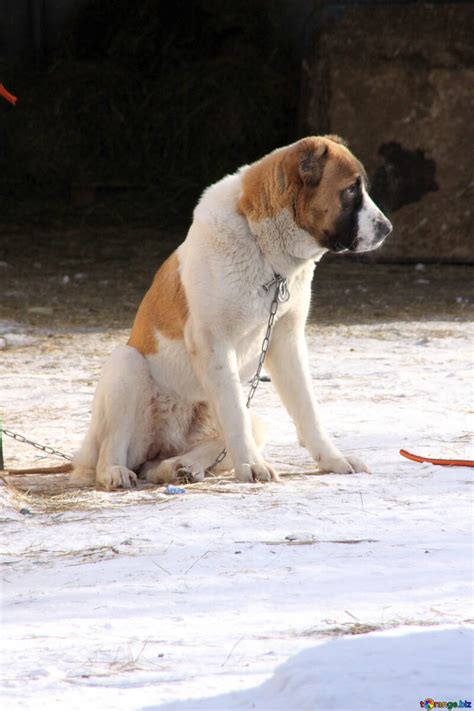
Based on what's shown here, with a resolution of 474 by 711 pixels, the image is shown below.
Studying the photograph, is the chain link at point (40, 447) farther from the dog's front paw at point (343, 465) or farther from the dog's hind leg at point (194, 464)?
the dog's front paw at point (343, 465)

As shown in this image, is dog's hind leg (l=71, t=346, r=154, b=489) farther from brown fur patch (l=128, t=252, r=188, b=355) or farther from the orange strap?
the orange strap

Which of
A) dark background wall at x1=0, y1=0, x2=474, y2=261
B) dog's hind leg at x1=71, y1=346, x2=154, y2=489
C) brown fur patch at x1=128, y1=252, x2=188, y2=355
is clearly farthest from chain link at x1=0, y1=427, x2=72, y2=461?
dark background wall at x1=0, y1=0, x2=474, y2=261

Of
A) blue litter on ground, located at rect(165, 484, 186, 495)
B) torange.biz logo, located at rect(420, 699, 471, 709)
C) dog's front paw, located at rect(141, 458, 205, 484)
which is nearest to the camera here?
torange.biz logo, located at rect(420, 699, 471, 709)

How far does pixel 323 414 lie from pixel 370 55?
5760mm

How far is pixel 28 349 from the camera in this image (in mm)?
7688

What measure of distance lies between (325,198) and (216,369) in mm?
771

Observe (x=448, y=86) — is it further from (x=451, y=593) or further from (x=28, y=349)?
(x=451, y=593)

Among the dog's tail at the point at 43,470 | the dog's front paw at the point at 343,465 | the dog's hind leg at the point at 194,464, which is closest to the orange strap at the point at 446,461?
the dog's front paw at the point at 343,465

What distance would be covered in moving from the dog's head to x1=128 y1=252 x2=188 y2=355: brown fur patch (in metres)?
0.42

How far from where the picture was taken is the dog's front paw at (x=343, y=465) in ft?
15.9

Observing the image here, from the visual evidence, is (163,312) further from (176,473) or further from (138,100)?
(138,100)

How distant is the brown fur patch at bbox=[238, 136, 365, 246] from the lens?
187 inches

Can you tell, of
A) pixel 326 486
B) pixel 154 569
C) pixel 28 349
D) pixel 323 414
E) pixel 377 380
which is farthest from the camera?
pixel 28 349

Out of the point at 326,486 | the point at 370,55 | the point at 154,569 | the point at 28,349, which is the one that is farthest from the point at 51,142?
the point at 154,569
